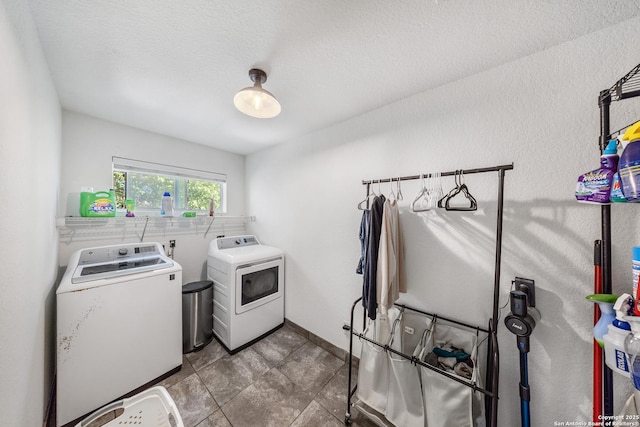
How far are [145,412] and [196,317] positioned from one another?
1007mm

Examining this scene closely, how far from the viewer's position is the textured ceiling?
0.92m

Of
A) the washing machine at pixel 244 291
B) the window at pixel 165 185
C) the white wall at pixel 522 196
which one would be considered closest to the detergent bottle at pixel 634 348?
the white wall at pixel 522 196

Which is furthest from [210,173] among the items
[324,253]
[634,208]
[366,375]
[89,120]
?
[634,208]

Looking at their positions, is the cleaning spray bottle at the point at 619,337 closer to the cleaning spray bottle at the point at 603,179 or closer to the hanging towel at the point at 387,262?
the cleaning spray bottle at the point at 603,179

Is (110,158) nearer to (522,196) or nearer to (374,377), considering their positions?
(374,377)

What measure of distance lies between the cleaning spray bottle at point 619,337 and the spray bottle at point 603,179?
0.39 meters

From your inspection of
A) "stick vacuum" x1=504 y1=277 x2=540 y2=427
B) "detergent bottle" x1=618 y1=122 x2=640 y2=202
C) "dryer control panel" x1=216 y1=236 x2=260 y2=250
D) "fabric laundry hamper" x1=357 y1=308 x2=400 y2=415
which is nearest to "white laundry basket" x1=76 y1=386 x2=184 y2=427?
"fabric laundry hamper" x1=357 y1=308 x2=400 y2=415

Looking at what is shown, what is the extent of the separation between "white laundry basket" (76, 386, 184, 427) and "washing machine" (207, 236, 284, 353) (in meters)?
0.83

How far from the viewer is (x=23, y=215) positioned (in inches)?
35.9

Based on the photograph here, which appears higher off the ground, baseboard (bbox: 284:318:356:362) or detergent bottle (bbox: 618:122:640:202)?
detergent bottle (bbox: 618:122:640:202)

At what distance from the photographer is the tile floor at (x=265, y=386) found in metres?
1.43

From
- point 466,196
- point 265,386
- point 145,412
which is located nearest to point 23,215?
point 145,412

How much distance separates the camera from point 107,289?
1466 mm

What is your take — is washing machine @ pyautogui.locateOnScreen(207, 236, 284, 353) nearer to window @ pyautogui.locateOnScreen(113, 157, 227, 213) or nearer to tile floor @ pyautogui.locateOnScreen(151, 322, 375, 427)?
tile floor @ pyautogui.locateOnScreen(151, 322, 375, 427)
